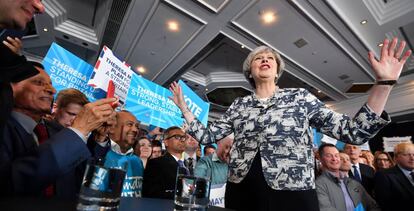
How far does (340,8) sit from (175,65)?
4019mm

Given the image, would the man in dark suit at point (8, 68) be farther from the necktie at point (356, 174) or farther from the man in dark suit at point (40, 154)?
the necktie at point (356, 174)

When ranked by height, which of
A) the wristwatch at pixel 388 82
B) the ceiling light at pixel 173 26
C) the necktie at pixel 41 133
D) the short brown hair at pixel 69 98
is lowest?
the necktie at pixel 41 133

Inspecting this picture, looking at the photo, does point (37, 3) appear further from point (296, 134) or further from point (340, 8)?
point (340, 8)

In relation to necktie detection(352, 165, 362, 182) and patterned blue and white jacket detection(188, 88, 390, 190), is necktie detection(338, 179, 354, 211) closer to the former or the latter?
necktie detection(352, 165, 362, 182)

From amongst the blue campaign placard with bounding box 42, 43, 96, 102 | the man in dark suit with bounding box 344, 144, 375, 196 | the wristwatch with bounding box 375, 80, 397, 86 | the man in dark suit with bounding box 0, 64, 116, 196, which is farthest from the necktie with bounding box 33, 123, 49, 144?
the man in dark suit with bounding box 344, 144, 375, 196

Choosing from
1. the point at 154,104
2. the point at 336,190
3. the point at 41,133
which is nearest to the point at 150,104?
the point at 154,104

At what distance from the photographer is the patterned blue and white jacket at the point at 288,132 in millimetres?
940

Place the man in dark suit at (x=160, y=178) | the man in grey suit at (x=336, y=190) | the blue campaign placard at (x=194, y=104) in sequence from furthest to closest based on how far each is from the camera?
the blue campaign placard at (x=194, y=104)
the man in grey suit at (x=336, y=190)
the man in dark suit at (x=160, y=178)

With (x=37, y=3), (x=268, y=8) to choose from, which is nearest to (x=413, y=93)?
(x=268, y=8)

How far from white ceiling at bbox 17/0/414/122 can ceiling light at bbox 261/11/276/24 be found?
81 millimetres

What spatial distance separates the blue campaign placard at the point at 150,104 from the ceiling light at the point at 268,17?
100 inches

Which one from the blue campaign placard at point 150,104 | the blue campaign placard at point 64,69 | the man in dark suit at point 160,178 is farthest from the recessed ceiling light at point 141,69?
the man in dark suit at point 160,178

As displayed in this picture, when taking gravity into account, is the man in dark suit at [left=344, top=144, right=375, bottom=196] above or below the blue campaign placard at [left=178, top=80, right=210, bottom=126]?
below

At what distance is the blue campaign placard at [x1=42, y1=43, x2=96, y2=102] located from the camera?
2057 mm
